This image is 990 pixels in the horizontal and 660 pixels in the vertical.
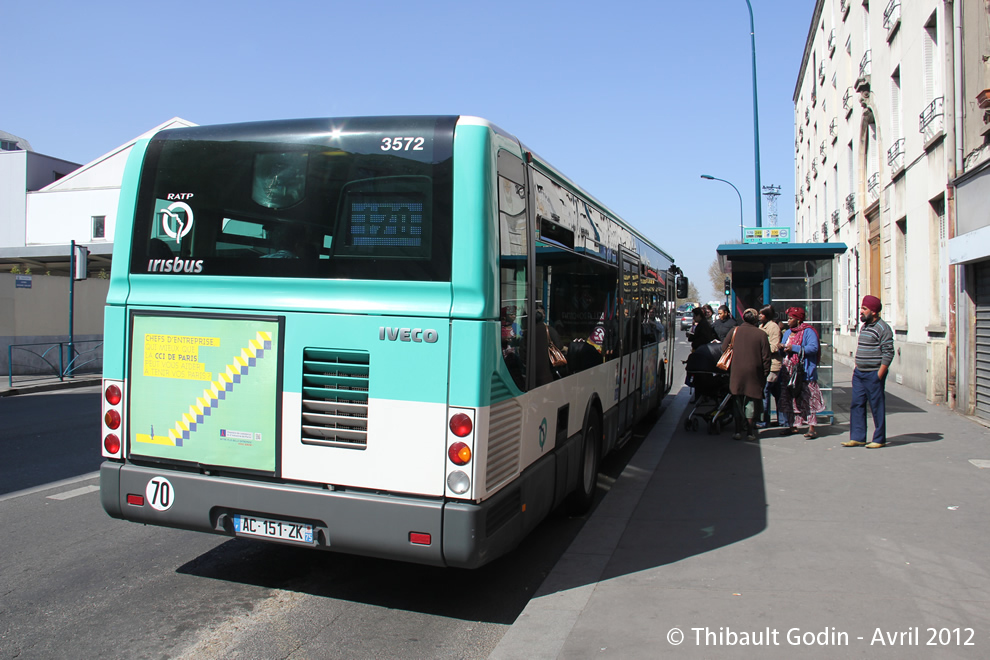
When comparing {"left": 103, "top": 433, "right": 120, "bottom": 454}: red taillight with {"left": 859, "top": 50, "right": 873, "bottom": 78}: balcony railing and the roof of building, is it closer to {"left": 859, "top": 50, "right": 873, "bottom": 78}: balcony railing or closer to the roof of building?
{"left": 859, "top": 50, "right": 873, "bottom": 78}: balcony railing

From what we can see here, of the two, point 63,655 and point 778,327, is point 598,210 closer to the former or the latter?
point 778,327

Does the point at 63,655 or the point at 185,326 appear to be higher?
the point at 185,326

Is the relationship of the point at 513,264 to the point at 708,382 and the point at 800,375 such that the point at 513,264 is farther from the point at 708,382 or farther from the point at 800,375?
the point at 708,382

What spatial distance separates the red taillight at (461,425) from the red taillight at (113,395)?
2250 mm

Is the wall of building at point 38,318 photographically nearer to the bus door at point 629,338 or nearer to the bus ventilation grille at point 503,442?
the bus door at point 629,338

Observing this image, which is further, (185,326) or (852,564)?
(852,564)

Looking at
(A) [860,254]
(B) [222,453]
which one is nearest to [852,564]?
(B) [222,453]

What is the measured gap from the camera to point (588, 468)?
21.7ft

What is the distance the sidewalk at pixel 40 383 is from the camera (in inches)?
634

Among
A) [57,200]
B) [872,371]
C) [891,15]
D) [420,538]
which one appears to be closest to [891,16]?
[891,15]

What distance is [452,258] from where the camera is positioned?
13.3 feet

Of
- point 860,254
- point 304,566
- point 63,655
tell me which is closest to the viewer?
point 63,655

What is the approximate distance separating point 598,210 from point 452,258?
3580mm

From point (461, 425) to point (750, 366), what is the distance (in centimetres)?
674
